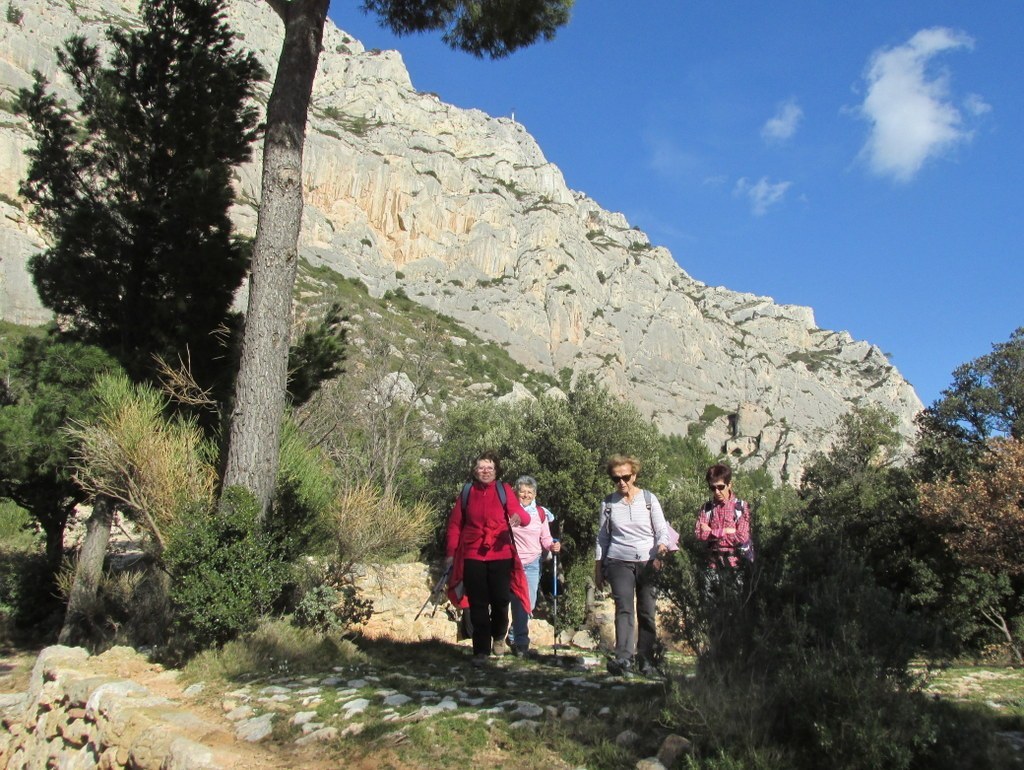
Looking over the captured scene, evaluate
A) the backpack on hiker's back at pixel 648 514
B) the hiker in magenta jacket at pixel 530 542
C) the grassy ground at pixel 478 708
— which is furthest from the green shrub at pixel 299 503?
the backpack on hiker's back at pixel 648 514

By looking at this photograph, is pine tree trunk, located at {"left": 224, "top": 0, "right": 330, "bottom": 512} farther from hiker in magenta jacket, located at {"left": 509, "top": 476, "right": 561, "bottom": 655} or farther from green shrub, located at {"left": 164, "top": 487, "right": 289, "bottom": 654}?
hiker in magenta jacket, located at {"left": 509, "top": 476, "right": 561, "bottom": 655}

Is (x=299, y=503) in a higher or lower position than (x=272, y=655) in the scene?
higher

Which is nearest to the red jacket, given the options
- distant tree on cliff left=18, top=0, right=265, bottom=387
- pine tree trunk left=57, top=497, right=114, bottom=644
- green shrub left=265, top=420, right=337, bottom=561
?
green shrub left=265, top=420, right=337, bottom=561

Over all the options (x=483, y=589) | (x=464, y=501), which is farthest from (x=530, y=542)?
(x=464, y=501)

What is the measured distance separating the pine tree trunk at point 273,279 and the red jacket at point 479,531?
1749mm

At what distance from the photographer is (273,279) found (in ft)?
21.7

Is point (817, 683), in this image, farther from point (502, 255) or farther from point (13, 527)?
point (502, 255)

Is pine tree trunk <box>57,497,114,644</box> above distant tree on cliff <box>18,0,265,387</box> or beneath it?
beneath

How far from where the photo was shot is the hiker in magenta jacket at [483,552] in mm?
5746

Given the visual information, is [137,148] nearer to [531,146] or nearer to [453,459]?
[453,459]

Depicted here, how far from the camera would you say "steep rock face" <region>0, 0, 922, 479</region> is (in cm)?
7456

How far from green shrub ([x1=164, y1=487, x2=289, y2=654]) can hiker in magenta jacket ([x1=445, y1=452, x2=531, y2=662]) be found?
4.94 ft

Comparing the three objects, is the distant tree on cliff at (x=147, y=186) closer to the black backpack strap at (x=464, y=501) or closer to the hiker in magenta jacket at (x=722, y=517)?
the black backpack strap at (x=464, y=501)

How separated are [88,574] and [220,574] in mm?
5136
